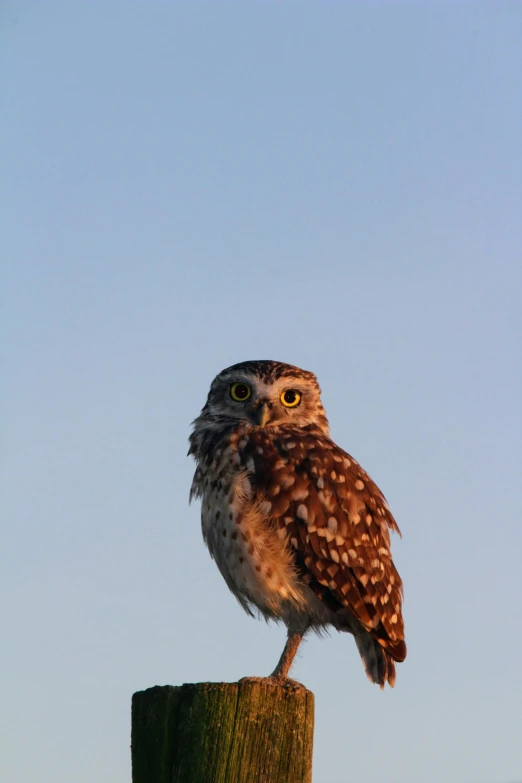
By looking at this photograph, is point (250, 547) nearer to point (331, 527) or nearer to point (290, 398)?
point (331, 527)

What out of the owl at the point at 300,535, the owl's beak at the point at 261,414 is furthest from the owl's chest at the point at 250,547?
the owl's beak at the point at 261,414

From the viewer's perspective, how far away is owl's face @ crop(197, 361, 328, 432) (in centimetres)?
775

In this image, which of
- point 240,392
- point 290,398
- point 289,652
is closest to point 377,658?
point 289,652

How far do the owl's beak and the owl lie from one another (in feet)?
0.04

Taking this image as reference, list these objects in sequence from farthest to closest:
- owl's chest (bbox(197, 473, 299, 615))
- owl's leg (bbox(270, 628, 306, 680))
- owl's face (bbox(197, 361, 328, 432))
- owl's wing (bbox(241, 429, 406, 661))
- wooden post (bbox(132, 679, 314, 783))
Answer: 1. owl's face (bbox(197, 361, 328, 432))
2. owl's leg (bbox(270, 628, 306, 680))
3. owl's wing (bbox(241, 429, 406, 661))
4. owl's chest (bbox(197, 473, 299, 615))
5. wooden post (bbox(132, 679, 314, 783))

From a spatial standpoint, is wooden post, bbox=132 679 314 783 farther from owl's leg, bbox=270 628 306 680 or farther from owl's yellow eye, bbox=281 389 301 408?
owl's yellow eye, bbox=281 389 301 408

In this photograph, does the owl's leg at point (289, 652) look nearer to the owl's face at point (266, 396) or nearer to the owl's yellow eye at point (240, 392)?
the owl's face at point (266, 396)

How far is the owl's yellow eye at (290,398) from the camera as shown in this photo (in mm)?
7900

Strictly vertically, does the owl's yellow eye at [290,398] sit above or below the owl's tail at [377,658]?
above

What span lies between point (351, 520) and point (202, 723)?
10.3 ft

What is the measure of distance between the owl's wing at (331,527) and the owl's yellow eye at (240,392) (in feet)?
2.16

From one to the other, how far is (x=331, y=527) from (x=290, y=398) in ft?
4.85

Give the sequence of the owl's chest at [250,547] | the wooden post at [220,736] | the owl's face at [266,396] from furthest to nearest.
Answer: the owl's face at [266,396]
the owl's chest at [250,547]
the wooden post at [220,736]

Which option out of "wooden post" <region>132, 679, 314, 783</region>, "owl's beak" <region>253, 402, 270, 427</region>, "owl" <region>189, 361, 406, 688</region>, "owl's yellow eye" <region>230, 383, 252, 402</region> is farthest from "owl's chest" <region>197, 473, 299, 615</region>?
"wooden post" <region>132, 679, 314, 783</region>
